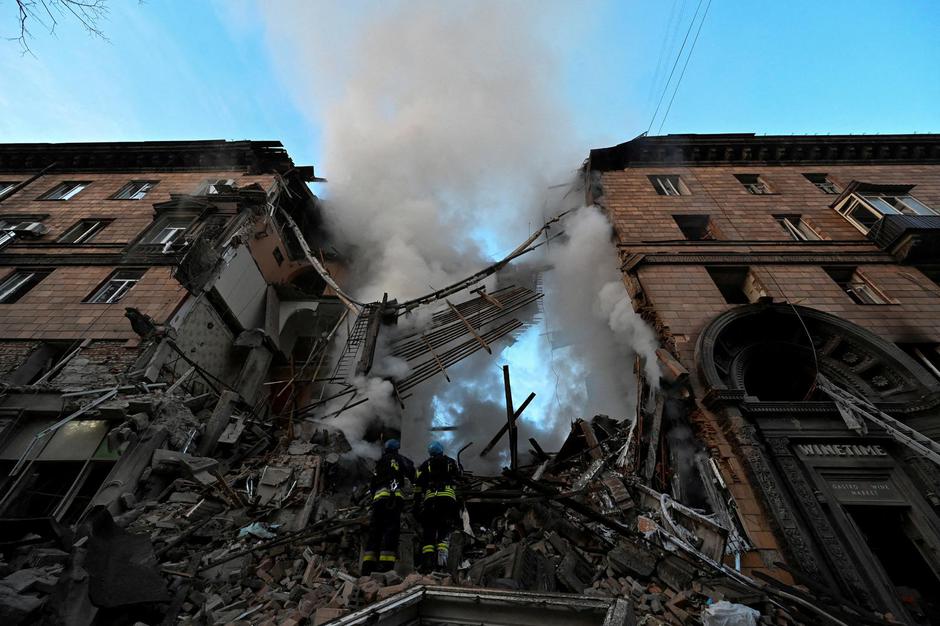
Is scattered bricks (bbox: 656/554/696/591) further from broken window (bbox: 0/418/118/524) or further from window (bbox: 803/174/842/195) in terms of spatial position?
window (bbox: 803/174/842/195)

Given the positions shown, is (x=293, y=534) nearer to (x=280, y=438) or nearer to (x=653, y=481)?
(x=280, y=438)

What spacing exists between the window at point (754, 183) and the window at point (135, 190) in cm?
2337

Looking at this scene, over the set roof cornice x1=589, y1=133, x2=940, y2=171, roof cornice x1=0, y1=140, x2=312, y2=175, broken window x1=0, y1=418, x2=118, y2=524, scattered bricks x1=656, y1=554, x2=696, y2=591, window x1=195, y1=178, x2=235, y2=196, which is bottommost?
scattered bricks x1=656, y1=554, x2=696, y2=591

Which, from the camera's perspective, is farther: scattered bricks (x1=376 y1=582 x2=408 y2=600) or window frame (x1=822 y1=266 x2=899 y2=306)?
window frame (x1=822 y1=266 x2=899 y2=306)

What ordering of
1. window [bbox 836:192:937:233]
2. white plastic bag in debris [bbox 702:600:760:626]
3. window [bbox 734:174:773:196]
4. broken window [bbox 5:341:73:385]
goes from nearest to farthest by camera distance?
white plastic bag in debris [bbox 702:600:760:626] < broken window [bbox 5:341:73:385] < window [bbox 836:192:937:233] < window [bbox 734:174:773:196]

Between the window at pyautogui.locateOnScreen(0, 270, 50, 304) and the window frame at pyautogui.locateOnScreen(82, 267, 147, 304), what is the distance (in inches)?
89.1

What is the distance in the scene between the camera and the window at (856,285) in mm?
10078

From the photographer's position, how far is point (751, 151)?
50.9 feet

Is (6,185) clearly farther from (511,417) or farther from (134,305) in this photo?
(511,417)

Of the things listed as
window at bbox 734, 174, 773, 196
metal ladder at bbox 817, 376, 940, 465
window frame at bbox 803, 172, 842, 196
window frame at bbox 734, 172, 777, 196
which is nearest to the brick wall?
metal ladder at bbox 817, 376, 940, 465

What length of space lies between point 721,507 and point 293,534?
6.79 m

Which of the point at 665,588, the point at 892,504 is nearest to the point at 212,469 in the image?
the point at 665,588

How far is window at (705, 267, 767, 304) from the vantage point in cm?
1062

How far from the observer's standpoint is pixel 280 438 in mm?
8867
